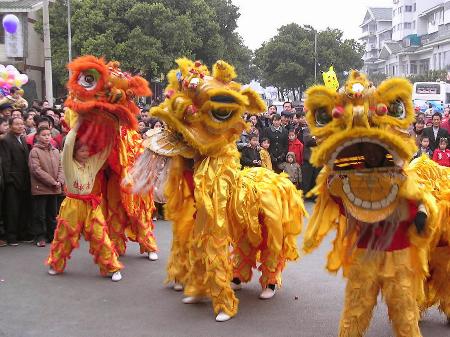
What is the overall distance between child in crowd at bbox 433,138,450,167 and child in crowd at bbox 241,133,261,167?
2.59 meters

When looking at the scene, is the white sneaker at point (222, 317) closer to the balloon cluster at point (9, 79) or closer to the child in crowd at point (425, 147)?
the child in crowd at point (425, 147)

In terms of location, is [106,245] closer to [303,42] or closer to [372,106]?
[372,106]

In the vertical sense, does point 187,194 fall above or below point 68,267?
above

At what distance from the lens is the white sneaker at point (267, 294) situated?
4715 mm

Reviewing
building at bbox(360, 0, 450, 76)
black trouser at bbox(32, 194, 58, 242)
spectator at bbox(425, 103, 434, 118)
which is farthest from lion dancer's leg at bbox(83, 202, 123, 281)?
building at bbox(360, 0, 450, 76)

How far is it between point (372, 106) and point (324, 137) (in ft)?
0.99

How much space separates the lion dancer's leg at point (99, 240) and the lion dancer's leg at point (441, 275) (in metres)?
2.81

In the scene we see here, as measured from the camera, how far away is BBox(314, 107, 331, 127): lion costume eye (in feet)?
10.2

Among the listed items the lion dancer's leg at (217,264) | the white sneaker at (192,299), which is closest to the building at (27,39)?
the white sneaker at (192,299)

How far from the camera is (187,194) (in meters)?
4.53

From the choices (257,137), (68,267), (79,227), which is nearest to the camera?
(79,227)

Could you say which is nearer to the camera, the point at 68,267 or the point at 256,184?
the point at 256,184

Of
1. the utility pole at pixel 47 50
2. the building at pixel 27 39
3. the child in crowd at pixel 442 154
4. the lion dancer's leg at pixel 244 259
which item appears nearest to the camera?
the lion dancer's leg at pixel 244 259

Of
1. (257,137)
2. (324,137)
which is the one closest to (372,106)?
(324,137)
